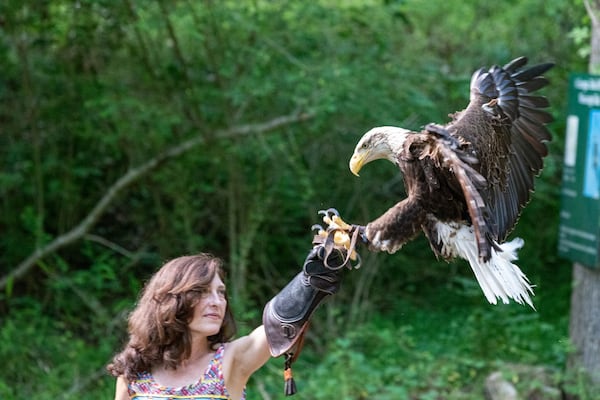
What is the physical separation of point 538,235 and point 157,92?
333cm

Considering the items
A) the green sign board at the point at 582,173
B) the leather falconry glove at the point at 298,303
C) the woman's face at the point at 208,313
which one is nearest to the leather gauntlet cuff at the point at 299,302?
the leather falconry glove at the point at 298,303

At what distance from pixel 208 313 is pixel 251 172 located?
401cm

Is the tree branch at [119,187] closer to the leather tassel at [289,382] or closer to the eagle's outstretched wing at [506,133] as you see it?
the eagle's outstretched wing at [506,133]

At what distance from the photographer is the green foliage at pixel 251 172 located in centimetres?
543

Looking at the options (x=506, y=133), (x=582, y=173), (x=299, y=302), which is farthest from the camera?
(x=582, y=173)

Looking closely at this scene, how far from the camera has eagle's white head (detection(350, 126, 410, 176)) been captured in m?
3.06

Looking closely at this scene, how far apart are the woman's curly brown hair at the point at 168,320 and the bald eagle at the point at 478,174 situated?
668 millimetres

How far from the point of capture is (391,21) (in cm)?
632

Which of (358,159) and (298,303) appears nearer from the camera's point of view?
(298,303)

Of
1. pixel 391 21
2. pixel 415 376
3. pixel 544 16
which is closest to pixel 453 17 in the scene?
pixel 544 16

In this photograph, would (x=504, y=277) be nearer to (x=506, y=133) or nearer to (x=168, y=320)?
(x=506, y=133)

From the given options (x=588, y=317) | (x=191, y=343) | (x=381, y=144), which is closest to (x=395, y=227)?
(x=381, y=144)

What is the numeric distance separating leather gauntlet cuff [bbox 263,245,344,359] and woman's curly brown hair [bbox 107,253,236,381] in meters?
0.21

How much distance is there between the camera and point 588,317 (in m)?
5.18
